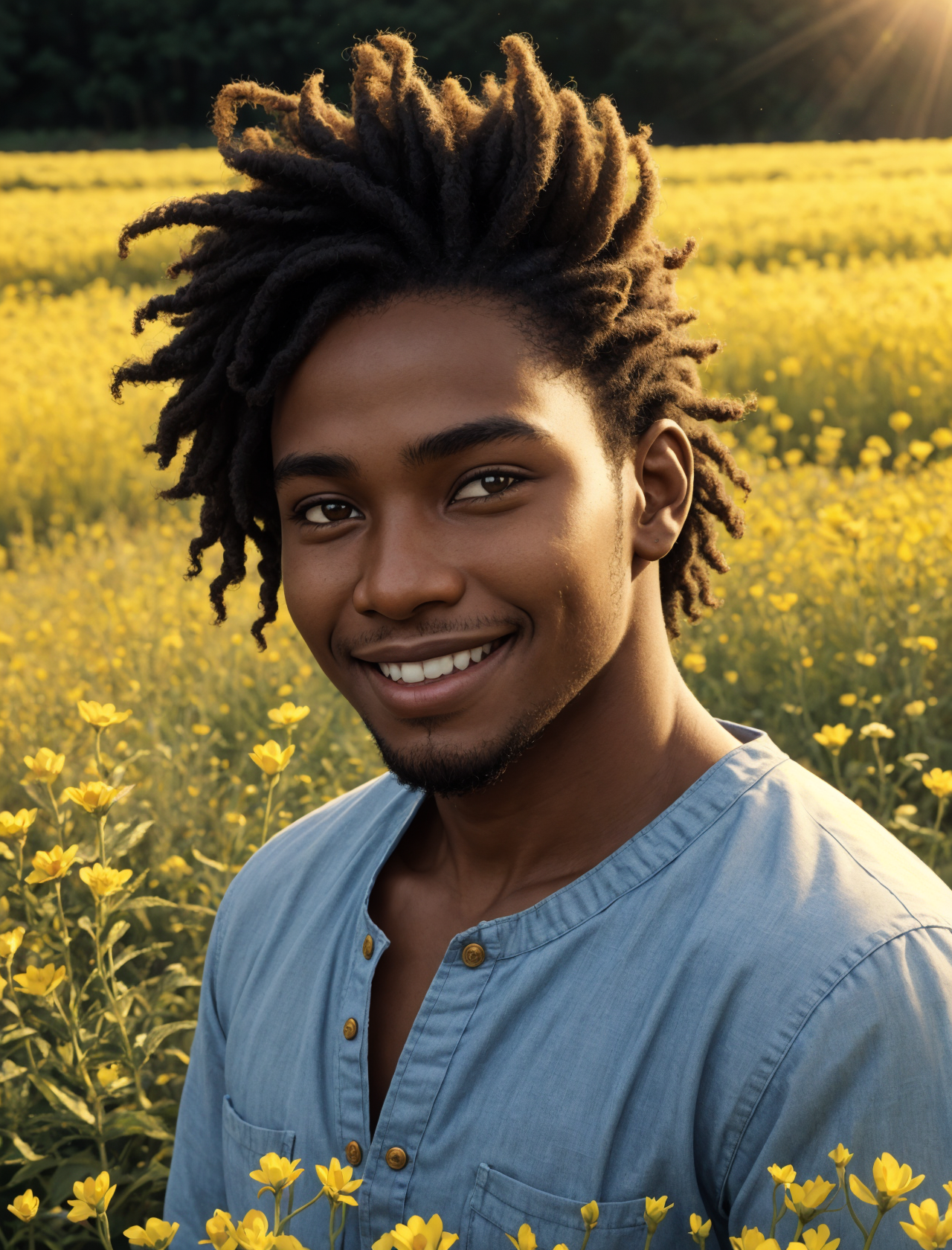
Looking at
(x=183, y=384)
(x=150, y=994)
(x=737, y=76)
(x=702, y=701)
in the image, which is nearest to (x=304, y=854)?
(x=183, y=384)

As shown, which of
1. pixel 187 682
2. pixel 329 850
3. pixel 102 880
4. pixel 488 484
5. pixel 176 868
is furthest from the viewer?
pixel 187 682

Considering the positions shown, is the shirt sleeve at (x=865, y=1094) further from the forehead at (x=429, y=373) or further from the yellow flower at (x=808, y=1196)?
the forehead at (x=429, y=373)

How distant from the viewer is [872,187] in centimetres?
1645

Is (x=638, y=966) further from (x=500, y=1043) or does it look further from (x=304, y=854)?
(x=304, y=854)

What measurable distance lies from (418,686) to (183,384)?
674 millimetres

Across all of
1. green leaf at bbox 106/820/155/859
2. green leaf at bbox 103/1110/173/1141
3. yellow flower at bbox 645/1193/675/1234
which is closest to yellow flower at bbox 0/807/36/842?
green leaf at bbox 106/820/155/859

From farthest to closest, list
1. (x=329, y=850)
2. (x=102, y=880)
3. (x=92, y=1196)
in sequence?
1. (x=102, y=880)
2. (x=329, y=850)
3. (x=92, y=1196)

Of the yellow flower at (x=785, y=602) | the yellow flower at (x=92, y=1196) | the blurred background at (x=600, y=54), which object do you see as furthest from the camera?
the blurred background at (x=600, y=54)

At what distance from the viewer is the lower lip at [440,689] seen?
4.44 ft

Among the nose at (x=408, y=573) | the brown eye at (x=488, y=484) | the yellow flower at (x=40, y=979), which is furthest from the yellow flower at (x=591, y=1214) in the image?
the yellow flower at (x=40, y=979)

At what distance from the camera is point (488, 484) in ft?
4.45

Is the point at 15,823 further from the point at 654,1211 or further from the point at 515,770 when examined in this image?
the point at 654,1211

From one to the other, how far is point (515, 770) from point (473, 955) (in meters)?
0.22

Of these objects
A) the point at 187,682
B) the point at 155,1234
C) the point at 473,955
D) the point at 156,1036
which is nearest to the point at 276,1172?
the point at 155,1234
